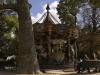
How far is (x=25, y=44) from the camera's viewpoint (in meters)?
16.5

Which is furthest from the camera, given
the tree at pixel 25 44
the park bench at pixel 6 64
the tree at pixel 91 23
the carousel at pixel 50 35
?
the tree at pixel 91 23

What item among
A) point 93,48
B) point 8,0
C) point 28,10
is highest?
point 8,0

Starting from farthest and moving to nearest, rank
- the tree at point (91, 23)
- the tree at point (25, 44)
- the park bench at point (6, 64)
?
1. the tree at point (91, 23)
2. the park bench at point (6, 64)
3. the tree at point (25, 44)

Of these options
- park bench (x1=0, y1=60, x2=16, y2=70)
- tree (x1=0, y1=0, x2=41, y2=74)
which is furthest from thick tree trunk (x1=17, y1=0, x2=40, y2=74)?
park bench (x1=0, y1=60, x2=16, y2=70)

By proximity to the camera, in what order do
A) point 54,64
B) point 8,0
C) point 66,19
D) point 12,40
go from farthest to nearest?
point 66,19
point 12,40
point 8,0
point 54,64

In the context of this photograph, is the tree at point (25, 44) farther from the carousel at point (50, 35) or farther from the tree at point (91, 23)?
the tree at point (91, 23)

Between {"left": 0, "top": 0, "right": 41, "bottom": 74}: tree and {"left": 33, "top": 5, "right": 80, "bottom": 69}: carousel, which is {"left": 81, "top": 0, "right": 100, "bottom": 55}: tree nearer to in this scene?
{"left": 33, "top": 5, "right": 80, "bottom": 69}: carousel

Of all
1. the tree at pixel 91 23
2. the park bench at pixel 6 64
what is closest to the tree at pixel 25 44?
the park bench at pixel 6 64

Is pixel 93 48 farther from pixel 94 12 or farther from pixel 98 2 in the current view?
pixel 98 2

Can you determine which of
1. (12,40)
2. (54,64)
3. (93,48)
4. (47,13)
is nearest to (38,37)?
(47,13)

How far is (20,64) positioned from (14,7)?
14.8ft

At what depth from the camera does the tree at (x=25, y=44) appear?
53.2 ft

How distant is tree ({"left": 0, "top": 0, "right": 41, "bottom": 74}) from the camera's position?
16203mm

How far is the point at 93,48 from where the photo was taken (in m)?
46.3
